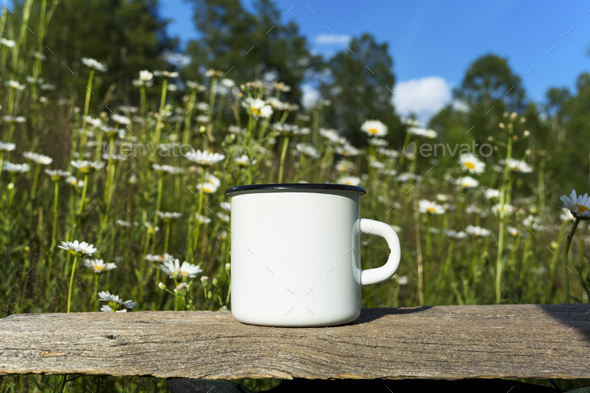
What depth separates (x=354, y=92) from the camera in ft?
91.9

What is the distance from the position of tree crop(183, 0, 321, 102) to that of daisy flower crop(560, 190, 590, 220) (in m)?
22.3

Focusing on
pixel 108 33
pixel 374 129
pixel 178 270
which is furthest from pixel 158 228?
pixel 108 33

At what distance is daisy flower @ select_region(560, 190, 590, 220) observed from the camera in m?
1.28

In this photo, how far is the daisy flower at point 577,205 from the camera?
128 cm

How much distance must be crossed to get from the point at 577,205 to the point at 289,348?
1.04 metres

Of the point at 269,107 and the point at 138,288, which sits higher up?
the point at 269,107

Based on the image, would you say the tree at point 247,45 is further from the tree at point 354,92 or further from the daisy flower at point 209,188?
the daisy flower at point 209,188

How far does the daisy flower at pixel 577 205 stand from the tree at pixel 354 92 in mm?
26650

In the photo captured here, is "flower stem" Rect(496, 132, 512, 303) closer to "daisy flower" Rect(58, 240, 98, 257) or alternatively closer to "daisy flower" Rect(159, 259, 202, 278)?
"daisy flower" Rect(159, 259, 202, 278)

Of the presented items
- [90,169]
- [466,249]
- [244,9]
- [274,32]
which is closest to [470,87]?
[274,32]

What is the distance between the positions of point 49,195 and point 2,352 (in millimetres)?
2009

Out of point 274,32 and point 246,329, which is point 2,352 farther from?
point 274,32

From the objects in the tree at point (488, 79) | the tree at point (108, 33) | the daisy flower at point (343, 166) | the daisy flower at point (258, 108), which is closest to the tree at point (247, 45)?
the tree at point (108, 33)

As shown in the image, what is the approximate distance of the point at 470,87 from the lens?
91.2 feet
